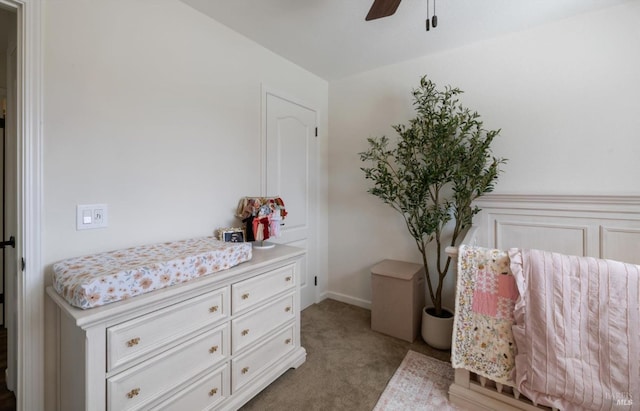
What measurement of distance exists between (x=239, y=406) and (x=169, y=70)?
201cm

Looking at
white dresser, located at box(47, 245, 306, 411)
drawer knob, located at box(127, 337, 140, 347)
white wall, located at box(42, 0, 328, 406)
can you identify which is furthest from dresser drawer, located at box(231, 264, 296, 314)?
white wall, located at box(42, 0, 328, 406)

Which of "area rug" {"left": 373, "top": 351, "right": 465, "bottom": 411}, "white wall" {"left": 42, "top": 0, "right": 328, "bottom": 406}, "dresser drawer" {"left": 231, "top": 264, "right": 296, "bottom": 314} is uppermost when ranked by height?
"white wall" {"left": 42, "top": 0, "right": 328, "bottom": 406}

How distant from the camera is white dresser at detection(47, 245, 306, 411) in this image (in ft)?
3.46

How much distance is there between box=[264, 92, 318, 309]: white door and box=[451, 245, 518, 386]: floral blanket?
1.54 meters

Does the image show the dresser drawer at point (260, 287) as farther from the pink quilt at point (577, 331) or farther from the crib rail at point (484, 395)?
the pink quilt at point (577, 331)

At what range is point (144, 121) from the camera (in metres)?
1.61

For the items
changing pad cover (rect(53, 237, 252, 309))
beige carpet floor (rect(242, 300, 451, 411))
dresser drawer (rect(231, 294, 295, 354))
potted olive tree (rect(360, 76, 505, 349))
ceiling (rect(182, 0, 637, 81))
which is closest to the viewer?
changing pad cover (rect(53, 237, 252, 309))

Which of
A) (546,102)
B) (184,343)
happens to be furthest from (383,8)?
(184,343)

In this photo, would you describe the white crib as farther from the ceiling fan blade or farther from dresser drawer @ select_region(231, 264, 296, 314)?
the ceiling fan blade

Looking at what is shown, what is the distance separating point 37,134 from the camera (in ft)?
4.10

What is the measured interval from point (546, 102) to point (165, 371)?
2.94 metres

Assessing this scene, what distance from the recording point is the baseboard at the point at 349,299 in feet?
9.59

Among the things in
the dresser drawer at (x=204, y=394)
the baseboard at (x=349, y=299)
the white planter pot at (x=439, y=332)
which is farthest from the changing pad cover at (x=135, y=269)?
the baseboard at (x=349, y=299)

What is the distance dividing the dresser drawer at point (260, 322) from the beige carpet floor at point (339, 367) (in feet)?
1.23
